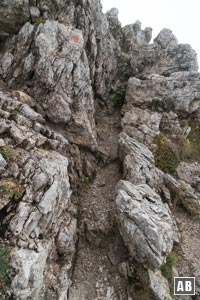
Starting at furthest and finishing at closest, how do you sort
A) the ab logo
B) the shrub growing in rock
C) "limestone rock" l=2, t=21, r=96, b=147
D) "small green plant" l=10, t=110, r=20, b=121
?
"limestone rock" l=2, t=21, r=96, b=147 < "small green plant" l=10, t=110, r=20, b=121 < the ab logo < the shrub growing in rock

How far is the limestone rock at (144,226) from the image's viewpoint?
31.7 feet

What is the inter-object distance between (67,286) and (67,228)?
249 cm

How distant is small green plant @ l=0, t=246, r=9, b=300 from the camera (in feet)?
23.4

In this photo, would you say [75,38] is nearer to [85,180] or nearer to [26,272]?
[85,180]

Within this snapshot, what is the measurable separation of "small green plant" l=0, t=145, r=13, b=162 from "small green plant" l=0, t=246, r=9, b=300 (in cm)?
369

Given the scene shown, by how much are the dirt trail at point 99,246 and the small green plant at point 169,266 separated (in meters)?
1.89

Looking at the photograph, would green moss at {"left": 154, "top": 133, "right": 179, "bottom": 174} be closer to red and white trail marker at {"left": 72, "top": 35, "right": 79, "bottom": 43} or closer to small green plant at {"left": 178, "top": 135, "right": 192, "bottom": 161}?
small green plant at {"left": 178, "top": 135, "right": 192, "bottom": 161}

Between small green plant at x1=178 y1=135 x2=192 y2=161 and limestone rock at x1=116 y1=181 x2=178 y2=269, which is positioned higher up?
small green plant at x1=178 y1=135 x2=192 y2=161

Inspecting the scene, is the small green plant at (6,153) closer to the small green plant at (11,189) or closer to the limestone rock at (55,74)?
the small green plant at (11,189)

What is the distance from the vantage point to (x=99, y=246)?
11617mm

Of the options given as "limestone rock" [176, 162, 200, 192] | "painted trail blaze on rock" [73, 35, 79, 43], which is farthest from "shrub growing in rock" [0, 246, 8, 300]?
"painted trail blaze on rock" [73, 35, 79, 43]

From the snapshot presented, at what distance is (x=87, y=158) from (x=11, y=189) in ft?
23.9

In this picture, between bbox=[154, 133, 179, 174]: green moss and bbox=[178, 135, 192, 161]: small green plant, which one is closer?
bbox=[154, 133, 179, 174]: green moss

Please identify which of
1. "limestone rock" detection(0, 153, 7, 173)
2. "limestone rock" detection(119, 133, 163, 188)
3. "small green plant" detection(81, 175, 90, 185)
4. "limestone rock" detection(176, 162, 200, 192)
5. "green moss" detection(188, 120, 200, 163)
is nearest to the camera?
"limestone rock" detection(0, 153, 7, 173)
